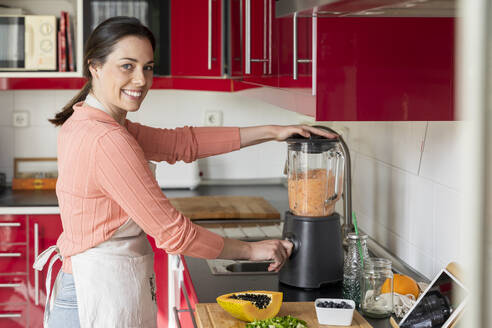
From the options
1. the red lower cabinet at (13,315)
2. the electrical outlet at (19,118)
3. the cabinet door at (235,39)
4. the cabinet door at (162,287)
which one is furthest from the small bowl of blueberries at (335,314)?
the electrical outlet at (19,118)

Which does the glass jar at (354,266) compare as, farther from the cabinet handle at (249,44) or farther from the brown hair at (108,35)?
the brown hair at (108,35)

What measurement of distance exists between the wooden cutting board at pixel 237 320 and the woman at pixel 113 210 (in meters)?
0.13

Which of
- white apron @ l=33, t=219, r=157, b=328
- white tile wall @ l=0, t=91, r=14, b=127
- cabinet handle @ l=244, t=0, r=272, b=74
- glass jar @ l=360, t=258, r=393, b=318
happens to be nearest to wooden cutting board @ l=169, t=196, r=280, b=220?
cabinet handle @ l=244, t=0, r=272, b=74

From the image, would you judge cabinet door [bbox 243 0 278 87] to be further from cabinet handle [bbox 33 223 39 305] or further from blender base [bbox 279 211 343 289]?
cabinet handle [bbox 33 223 39 305]

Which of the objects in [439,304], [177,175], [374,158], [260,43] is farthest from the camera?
[177,175]

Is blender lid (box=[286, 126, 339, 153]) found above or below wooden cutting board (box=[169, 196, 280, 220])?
above

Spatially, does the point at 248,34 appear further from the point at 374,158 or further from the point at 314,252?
the point at 314,252

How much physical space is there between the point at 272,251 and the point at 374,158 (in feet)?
2.73

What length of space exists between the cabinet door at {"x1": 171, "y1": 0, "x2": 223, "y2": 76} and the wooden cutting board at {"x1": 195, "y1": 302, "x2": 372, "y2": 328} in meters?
1.65

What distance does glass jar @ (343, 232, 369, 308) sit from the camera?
157cm

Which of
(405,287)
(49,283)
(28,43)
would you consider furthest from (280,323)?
(28,43)

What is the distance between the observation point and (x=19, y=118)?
11.4 ft

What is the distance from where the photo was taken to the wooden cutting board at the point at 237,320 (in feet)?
4.54

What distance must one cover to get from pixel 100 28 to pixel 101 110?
209 mm
